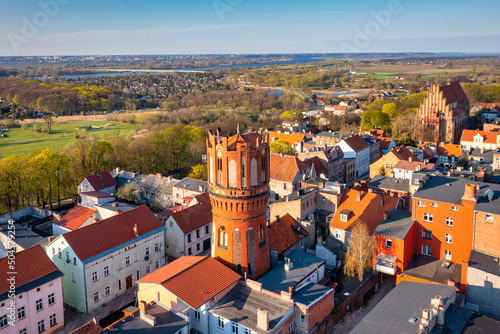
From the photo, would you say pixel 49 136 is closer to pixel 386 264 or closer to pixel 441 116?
pixel 441 116

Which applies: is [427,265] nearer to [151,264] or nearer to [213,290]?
[213,290]

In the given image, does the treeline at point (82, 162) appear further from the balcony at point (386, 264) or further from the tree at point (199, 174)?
the balcony at point (386, 264)

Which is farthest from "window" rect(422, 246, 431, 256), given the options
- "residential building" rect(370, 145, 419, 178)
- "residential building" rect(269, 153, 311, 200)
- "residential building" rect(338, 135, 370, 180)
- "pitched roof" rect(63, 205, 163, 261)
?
"residential building" rect(338, 135, 370, 180)

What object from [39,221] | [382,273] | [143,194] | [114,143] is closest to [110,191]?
[143,194]

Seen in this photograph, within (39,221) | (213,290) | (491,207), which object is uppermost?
(491,207)

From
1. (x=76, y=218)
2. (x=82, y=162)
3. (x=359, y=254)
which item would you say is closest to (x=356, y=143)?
(x=359, y=254)

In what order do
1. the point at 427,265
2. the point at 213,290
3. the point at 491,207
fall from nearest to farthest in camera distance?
1. the point at 213,290
2. the point at 491,207
3. the point at 427,265

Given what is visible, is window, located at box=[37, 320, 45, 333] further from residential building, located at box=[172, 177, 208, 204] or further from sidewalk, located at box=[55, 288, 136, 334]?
residential building, located at box=[172, 177, 208, 204]
